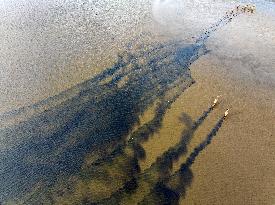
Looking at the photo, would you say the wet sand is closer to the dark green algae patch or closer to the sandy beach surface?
the sandy beach surface

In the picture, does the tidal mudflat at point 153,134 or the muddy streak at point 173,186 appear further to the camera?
the tidal mudflat at point 153,134

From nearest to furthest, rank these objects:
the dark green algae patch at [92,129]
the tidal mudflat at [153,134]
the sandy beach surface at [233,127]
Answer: the tidal mudflat at [153,134] < the dark green algae patch at [92,129] < the sandy beach surface at [233,127]

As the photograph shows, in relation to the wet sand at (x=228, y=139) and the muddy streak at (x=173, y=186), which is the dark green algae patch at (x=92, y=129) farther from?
the muddy streak at (x=173, y=186)

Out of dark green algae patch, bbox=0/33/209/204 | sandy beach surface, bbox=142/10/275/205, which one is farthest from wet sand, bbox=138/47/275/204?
dark green algae patch, bbox=0/33/209/204

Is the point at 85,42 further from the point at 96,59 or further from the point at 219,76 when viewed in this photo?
the point at 219,76

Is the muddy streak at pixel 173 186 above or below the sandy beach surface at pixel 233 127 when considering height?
below

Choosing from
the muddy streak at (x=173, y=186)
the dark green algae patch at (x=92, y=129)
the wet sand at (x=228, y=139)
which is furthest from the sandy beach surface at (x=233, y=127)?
the dark green algae patch at (x=92, y=129)

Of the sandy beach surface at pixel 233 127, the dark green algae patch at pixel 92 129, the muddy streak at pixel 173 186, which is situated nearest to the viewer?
the muddy streak at pixel 173 186

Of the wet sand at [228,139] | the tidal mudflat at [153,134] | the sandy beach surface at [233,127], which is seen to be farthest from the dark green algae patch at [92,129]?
the sandy beach surface at [233,127]

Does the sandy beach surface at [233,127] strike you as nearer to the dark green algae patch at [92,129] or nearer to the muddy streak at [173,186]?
the muddy streak at [173,186]

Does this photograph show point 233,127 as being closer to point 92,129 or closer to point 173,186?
point 173,186

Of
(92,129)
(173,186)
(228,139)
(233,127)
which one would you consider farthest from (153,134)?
(233,127)

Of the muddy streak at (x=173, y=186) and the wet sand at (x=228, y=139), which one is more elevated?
the wet sand at (x=228, y=139)
